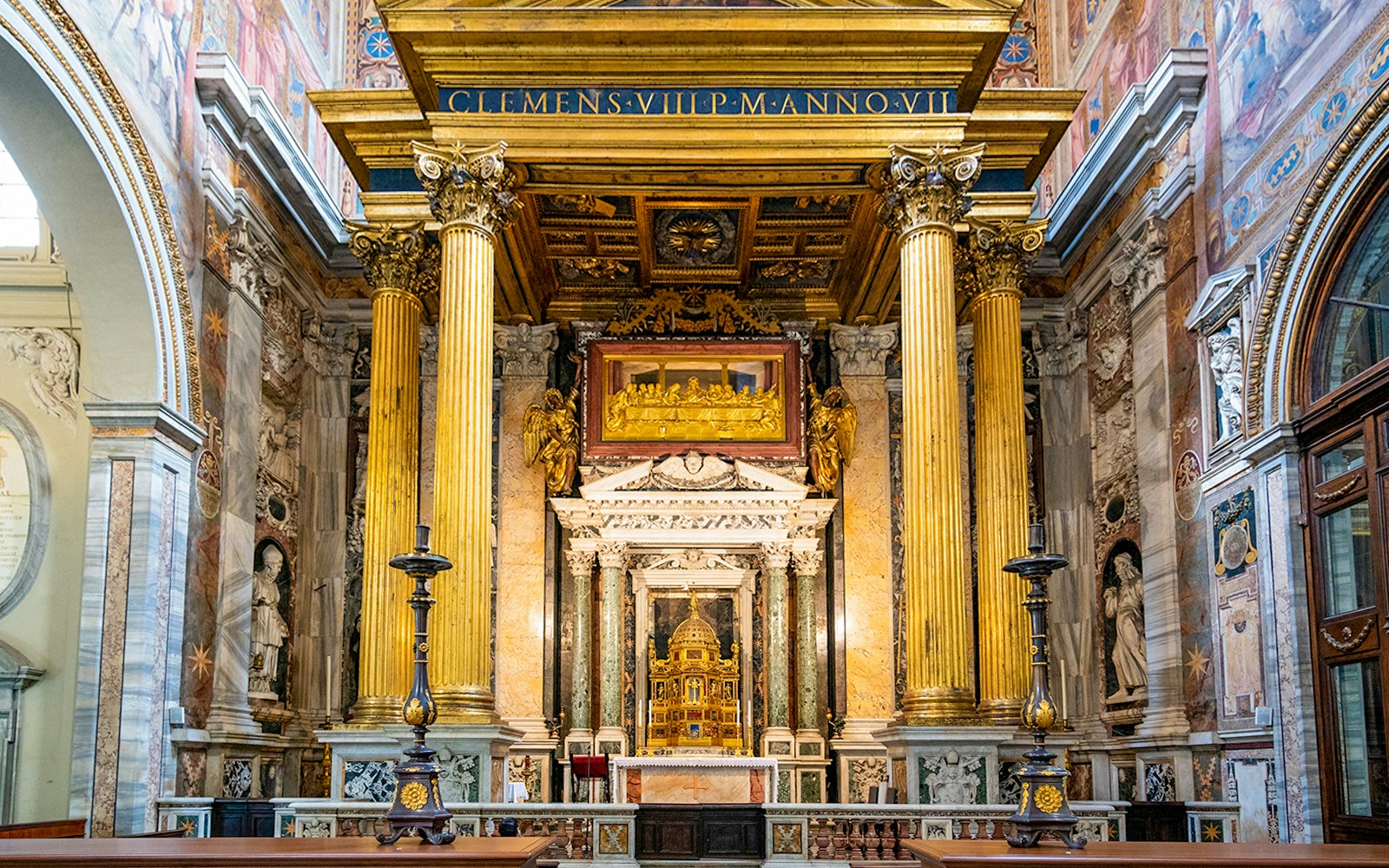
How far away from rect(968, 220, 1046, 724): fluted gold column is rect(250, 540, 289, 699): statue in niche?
339 inches

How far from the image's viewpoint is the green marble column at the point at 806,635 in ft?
62.5

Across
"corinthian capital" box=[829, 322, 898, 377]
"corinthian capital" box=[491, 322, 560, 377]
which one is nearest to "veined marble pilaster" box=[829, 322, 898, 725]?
"corinthian capital" box=[829, 322, 898, 377]

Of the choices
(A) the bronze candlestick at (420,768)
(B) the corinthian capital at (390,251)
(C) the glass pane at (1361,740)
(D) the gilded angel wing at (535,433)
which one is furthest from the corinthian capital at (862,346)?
(A) the bronze candlestick at (420,768)

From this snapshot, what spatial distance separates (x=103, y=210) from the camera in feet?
44.8

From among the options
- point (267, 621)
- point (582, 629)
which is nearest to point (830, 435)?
point (582, 629)

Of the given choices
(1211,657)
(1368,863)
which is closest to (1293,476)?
(1211,657)

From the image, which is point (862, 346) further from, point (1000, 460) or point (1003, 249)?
point (1000, 460)

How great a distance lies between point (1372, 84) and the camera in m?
11.1

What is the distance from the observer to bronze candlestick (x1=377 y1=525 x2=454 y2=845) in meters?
8.90

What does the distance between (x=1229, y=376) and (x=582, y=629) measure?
358 inches

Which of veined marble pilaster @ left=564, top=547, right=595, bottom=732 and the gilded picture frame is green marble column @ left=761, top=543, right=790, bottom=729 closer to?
the gilded picture frame

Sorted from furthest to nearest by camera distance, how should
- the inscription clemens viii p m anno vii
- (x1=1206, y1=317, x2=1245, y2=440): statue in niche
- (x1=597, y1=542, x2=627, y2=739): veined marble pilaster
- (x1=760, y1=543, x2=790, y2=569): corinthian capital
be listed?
(x1=760, y1=543, x2=790, y2=569): corinthian capital
(x1=597, y1=542, x2=627, y2=739): veined marble pilaster
the inscription clemens viii p m anno vii
(x1=1206, y1=317, x2=1245, y2=440): statue in niche

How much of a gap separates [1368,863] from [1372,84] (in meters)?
6.54

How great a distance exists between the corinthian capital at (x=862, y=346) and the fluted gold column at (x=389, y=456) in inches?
244
